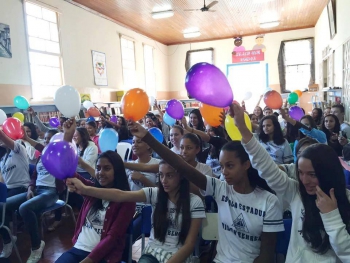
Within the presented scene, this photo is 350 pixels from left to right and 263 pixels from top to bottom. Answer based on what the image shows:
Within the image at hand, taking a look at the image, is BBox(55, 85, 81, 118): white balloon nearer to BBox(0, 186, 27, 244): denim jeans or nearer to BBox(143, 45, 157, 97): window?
BBox(0, 186, 27, 244): denim jeans

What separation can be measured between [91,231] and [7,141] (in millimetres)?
1403

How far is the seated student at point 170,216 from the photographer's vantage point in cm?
141

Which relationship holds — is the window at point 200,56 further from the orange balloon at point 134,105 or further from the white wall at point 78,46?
the orange balloon at point 134,105

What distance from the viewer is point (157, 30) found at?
32.1 feet

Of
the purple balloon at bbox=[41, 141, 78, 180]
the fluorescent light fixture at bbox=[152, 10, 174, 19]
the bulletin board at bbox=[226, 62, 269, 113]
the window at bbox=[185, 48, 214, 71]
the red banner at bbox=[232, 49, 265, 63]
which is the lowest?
the purple balloon at bbox=[41, 141, 78, 180]

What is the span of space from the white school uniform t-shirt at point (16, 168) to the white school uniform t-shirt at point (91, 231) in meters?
1.40

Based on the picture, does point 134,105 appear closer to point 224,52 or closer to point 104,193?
point 104,193

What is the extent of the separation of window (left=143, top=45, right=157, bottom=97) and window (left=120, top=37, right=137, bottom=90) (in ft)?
2.71

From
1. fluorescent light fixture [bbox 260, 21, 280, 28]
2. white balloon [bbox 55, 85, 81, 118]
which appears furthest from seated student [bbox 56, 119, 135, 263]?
fluorescent light fixture [bbox 260, 21, 280, 28]

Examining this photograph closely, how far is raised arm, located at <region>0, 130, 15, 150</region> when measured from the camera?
7.99ft

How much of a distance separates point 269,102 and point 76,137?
1970 millimetres

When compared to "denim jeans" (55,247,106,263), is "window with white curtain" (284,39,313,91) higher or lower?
higher

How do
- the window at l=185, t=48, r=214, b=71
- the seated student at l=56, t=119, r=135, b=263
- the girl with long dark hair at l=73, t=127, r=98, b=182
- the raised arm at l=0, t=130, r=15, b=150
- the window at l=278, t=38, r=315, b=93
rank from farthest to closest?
the window at l=185, t=48, r=214, b=71 → the window at l=278, t=38, r=315, b=93 → the girl with long dark hair at l=73, t=127, r=98, b=182 → the raised arm at l=0, t=130, r=15, b=150 → the seated student at l=56, t=119, r=135, b=263

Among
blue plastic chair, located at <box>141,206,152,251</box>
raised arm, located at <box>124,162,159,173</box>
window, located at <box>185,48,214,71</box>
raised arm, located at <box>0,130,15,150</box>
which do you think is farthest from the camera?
window, located at <box>185,48,214,71</box>
